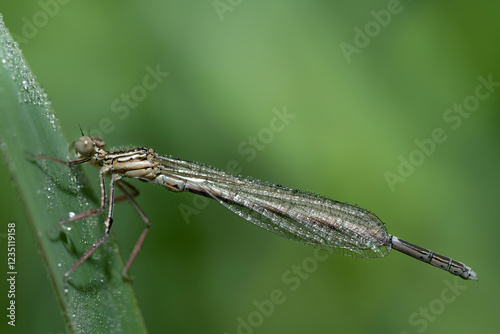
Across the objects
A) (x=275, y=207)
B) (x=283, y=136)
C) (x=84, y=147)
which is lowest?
(x=84, y=147)

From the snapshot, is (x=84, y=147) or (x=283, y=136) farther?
(x=283, y=136)

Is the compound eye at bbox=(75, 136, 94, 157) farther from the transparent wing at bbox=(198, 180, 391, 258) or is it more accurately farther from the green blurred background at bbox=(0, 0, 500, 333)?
the transparent wing at bbox=(198, 180, 391, 258)

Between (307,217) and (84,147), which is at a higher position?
(307,217)

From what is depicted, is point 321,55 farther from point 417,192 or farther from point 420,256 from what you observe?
point 420,256

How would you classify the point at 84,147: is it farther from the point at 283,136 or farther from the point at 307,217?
the point at 307,217

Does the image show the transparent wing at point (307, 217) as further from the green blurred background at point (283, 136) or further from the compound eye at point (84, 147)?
the compound eye at point (84, 147)

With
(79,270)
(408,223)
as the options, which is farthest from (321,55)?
(79,270)

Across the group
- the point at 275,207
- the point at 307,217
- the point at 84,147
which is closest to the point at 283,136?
the point at 275,207

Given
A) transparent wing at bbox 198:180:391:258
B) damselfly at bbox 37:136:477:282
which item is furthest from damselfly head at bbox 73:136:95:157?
transparent wing at bbox 198:180:391:258
